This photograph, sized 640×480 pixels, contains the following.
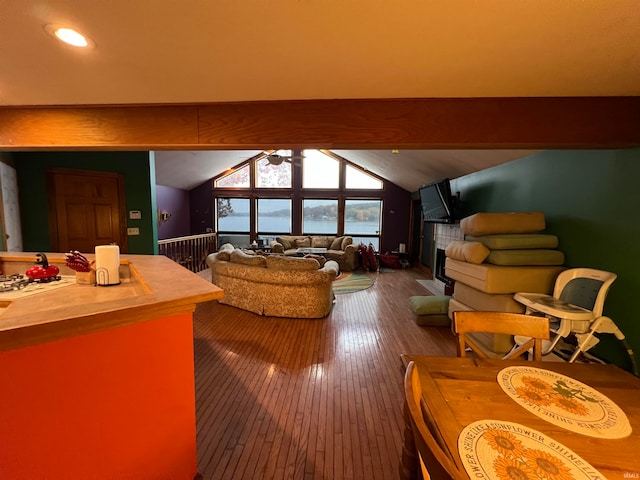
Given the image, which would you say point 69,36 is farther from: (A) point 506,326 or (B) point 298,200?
(B) point 298,200

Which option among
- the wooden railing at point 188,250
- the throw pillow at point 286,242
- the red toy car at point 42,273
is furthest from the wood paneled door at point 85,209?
the throw pillow at point 286,242

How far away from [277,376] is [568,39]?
9.38 feet

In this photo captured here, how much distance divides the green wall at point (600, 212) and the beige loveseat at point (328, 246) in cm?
441

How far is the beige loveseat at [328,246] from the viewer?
7055 mm

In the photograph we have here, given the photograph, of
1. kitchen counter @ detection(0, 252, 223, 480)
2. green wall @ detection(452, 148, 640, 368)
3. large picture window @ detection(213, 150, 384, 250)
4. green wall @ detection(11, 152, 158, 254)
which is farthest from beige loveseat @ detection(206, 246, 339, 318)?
large picture window @ detection(213, 150, 384, 250)

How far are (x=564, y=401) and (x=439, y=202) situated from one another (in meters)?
4.26

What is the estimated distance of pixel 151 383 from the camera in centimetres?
112

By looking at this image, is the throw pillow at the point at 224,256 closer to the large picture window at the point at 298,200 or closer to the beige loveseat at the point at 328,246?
the beige loveseat at the point at 328,246

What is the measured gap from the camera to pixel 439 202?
4.81 metres

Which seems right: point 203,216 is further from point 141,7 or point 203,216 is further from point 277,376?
point 141,7

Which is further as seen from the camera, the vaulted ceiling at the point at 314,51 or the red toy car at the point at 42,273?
the red toy car at the point at 42,273

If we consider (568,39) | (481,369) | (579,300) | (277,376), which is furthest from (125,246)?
(579,300)

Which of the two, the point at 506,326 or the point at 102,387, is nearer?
the point at 102,387

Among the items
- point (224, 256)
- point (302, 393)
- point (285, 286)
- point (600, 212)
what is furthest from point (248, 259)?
point (600, 212)
